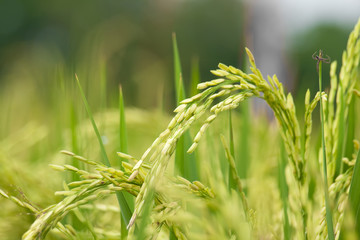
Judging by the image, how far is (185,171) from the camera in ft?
2.15

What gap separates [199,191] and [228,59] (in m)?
21.7

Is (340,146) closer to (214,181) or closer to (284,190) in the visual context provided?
(284,190)

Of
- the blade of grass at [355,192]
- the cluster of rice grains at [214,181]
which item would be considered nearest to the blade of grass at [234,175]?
the cluster of rice grains at [214,181]

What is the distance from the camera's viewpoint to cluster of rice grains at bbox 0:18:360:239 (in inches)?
17.1

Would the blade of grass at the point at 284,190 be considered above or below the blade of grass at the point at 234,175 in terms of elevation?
below

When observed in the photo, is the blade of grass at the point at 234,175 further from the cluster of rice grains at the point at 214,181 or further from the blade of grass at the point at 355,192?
the blade of grass at the point at 355,192

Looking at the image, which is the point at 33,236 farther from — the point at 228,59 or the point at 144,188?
the point at 228,59

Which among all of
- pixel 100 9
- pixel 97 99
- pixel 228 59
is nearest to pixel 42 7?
pixel 100 9

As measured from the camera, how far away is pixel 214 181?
53 cm

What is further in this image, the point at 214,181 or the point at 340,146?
the point at 340,146

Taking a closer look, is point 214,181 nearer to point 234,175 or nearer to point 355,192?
point 234,175

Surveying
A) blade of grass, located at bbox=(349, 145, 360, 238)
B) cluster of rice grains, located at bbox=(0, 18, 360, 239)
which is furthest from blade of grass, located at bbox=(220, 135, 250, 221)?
blade of grass, located at bbox=(349, 145, 360, 238)

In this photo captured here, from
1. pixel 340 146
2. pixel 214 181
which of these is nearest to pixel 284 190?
pixel 340 146

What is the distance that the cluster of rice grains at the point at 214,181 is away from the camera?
0.44 metres
